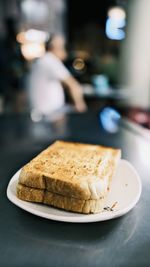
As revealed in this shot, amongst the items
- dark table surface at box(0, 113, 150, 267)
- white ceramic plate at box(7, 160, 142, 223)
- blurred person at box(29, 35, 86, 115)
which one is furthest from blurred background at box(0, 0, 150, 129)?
dark table surface at box(0, 113, 150, 267)

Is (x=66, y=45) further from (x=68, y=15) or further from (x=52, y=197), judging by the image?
(x=52, y=197)

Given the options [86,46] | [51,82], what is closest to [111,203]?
[51,82]

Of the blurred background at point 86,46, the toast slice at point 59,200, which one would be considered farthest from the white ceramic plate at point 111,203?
the blurred background at point 86,46

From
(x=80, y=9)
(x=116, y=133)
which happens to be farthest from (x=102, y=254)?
(x=80, y=9)

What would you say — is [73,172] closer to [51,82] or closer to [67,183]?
[67,183]

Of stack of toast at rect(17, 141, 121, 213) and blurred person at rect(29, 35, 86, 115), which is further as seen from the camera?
blurred person at rect(29, 35, 86, 115)

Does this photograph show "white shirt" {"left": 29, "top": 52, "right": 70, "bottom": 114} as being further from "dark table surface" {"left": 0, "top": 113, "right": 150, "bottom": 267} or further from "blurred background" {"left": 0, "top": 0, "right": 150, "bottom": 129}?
"dark table surface" {"left": 0, "top": 113, "right": 150, "bottom": 267}
